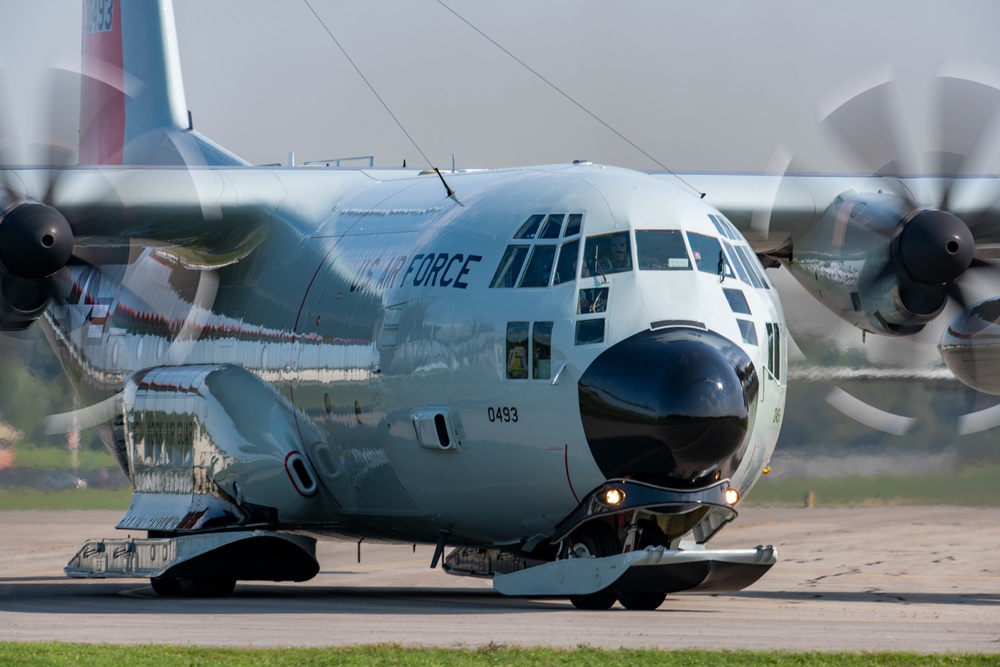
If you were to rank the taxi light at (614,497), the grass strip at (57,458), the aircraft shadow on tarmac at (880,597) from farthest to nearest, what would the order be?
1. the grass strip at (57,458)
2. the aircraft shadow on tarmac at (880,597)
3. the taxi light at (614,497)

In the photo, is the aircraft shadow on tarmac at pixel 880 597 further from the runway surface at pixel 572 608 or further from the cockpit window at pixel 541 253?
the cockpit window at pixel 541 253

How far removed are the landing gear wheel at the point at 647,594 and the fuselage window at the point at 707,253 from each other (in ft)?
7.42

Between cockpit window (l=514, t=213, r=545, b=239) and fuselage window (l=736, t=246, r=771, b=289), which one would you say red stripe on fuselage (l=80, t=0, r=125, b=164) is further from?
fuselage window (l=736, t=246, r=771, b=289)

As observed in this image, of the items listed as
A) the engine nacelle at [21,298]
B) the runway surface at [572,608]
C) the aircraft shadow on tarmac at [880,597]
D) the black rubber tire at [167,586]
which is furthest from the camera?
the black rubber tire at [167,586]

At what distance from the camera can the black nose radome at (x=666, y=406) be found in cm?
1300

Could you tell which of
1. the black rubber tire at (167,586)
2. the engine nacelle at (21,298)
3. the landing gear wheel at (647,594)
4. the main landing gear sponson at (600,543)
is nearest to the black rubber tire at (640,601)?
the landing gear wheel at (647,594)

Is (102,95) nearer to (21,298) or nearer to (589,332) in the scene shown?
(21,298)

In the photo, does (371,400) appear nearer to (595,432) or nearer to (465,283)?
(465,283)

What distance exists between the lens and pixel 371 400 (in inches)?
621

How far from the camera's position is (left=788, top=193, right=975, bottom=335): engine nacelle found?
1800 cm

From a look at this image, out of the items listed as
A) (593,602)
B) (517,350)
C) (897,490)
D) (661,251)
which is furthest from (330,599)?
(897,490)

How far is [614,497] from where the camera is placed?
1352 centimetres

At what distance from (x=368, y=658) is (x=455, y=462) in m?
4.09

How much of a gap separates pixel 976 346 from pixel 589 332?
748 cm
